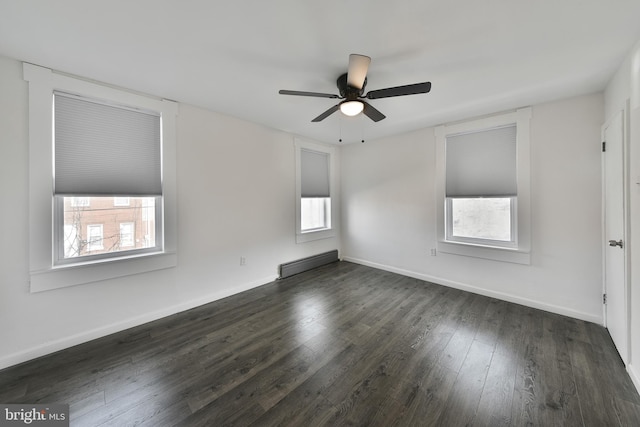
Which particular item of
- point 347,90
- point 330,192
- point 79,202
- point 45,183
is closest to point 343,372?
point 347,90

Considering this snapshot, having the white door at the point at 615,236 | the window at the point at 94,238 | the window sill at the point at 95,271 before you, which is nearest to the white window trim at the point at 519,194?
the white door at the point at 615,236

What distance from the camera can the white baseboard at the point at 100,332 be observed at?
195 cm

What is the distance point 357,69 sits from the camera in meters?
1.77

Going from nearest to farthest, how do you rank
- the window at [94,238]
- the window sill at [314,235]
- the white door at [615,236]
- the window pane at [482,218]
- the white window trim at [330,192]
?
the white door at [615,236], the window at [94,238], the window pane at [482,218], the white window trim at [330,192], the window sill at [314,235]

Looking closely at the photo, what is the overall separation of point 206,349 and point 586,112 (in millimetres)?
4711

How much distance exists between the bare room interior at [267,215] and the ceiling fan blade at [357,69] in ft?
0.08

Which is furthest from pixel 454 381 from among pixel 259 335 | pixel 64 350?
pixel 64 350

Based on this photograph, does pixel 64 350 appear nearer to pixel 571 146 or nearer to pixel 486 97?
pixel 486 97

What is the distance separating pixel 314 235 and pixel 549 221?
3424mm

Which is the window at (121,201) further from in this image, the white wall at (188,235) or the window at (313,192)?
the window at (313,192)

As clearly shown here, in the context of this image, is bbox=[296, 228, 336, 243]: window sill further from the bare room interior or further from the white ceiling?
the white ceiling

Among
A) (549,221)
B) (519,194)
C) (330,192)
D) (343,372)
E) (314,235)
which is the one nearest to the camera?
(343,372)

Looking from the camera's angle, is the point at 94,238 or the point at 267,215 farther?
the point at 267,215

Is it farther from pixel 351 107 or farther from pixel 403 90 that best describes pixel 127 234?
pixel 403 90
